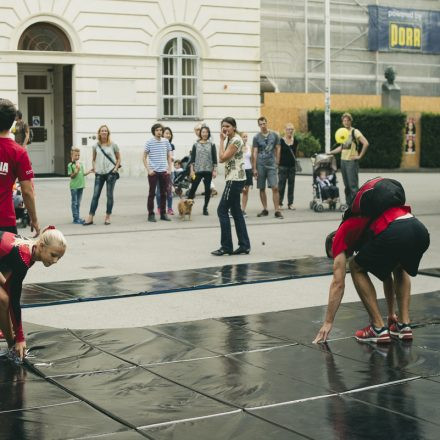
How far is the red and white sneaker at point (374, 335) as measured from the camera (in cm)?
722

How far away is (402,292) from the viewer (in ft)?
24.2

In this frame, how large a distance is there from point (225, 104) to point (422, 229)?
23.5 metres

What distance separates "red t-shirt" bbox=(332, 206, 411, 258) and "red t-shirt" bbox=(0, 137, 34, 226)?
2382 mm

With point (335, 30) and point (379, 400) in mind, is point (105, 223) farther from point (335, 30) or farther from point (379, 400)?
point (335, 30)

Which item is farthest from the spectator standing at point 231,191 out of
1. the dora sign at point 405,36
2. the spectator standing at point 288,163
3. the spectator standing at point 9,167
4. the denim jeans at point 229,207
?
the dora sign at point 405,36

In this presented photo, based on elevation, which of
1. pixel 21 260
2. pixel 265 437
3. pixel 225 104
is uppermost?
pixel 225 104

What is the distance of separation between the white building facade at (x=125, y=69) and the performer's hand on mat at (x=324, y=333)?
20750 millimetres

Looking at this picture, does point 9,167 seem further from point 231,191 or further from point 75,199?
point 75,199

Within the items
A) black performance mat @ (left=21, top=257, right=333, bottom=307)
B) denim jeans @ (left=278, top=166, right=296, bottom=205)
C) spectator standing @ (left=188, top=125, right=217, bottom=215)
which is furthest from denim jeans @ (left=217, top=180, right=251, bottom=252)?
denim jeans @ (left=278, top=166, right=296, bottom=205)

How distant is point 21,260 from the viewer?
6504mm

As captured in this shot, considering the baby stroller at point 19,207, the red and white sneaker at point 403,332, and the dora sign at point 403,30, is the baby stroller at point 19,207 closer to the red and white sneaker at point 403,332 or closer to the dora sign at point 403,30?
the red and white sneaker at point 403,332

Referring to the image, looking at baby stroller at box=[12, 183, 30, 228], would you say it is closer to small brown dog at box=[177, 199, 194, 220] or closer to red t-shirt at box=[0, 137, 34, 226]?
small brown dog at box=[177, 199, 194, 220]

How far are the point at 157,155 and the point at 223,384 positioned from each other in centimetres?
1129

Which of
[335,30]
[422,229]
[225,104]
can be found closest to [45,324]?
[422,229]
